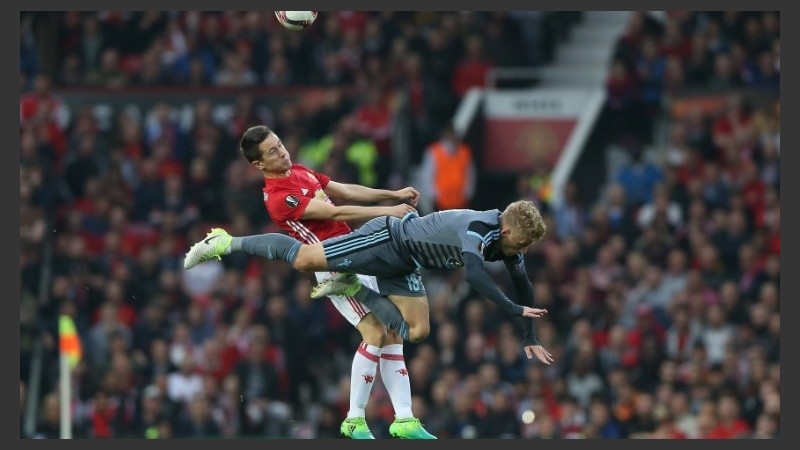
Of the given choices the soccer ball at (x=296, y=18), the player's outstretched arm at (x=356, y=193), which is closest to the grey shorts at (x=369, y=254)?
the player's outstretched arm at (x=356, y=193)

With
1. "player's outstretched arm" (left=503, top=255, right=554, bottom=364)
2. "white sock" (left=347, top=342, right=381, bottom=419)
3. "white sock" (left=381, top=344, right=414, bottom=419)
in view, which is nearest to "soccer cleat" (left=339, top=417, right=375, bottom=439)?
"white sock" (left=347, top=342, right=381, bottom=419)

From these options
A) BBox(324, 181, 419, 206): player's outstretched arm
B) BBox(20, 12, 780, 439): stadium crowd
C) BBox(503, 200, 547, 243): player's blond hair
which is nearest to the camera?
BBox(503, 200, 547, 243): player's blond hair

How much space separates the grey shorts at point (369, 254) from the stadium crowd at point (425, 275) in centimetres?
547

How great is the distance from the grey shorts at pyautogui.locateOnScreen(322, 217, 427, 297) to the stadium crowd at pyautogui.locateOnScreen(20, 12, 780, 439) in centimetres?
547

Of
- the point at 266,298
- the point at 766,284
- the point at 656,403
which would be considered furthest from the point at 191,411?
the point at 766,284

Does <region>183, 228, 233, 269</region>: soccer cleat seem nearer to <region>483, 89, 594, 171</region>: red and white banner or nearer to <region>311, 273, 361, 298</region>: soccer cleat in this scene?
<region>311, 273, 361, 298</region>: soccer cleat

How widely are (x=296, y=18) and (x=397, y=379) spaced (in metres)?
2.88

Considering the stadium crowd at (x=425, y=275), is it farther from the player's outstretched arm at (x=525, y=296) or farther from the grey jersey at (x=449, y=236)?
the grey jersey at (x=449, y=236)

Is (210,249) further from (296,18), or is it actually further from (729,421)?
(729,421)

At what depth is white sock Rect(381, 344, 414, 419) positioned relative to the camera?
Answer: 43.9ft

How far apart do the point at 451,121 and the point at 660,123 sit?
2.68 meters

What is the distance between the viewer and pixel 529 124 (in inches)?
944

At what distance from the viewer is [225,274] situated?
856 inches

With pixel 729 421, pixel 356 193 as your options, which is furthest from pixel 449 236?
pixel 729 421
